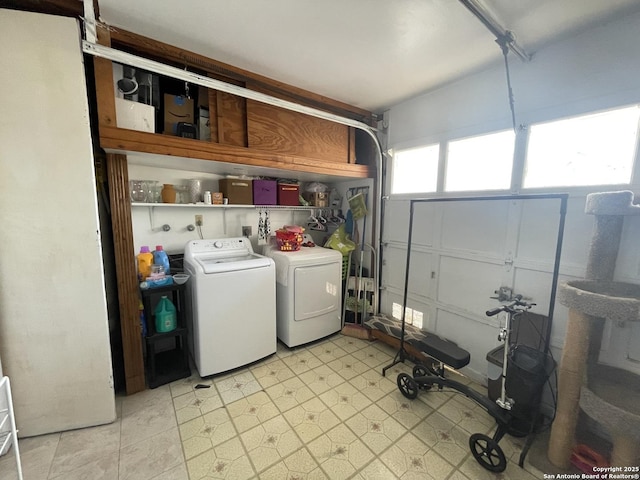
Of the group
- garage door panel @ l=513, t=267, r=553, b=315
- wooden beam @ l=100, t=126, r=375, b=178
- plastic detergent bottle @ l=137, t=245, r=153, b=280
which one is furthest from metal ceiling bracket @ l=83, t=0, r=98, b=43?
garage door panel @ l=513, t=267, r=553, b=315

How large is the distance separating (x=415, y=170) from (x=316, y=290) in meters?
1.66

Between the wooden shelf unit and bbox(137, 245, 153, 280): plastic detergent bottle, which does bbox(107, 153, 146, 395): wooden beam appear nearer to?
the wooden shelf unit

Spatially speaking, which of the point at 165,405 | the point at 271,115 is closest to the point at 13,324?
the point at 165,405

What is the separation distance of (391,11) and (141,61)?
5.13 feet

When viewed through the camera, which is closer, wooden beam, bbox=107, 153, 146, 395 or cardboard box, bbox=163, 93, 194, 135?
wooden beam, bbox=107, 153, 146, 395

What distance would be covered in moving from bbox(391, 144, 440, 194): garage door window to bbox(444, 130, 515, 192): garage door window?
152 millimetres

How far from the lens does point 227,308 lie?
7.01 feet

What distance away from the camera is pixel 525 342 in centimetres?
184

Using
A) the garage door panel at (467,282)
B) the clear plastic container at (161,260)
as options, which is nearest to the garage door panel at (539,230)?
the garage door panel at (467,282)

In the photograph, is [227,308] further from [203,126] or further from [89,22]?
[89,22]

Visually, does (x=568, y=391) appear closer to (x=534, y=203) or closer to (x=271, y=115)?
(x=534, y=203)

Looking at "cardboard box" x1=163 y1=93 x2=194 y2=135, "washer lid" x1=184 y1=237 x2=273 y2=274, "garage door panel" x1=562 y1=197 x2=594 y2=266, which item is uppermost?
"cardboard box" x1=163 y1=93 x2=194 y2=135

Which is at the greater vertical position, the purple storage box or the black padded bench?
the purple storage box

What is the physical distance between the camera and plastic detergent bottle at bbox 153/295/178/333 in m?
2.06
